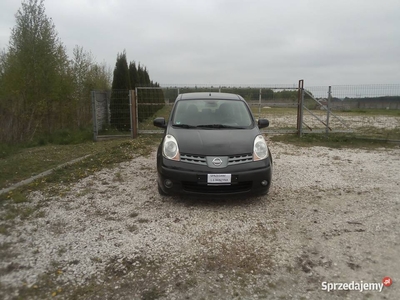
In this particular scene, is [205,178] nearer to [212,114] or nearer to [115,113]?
[212,114]

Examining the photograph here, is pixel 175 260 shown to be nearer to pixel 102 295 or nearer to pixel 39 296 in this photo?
pixel 102 295

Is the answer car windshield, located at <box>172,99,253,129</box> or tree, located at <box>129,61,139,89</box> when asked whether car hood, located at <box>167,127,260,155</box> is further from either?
tree, located at <box>129,61,139,89</box>

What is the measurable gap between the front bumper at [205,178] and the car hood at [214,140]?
0.23 metres

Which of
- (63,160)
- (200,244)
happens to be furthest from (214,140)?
(63,160)

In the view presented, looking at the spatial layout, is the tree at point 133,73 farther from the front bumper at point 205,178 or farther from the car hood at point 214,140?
the front bumper at point 205,178

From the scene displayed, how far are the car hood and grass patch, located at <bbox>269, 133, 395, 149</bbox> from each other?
575 cm

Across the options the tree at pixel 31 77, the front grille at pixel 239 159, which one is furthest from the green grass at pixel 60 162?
the tree at pixel 31 77

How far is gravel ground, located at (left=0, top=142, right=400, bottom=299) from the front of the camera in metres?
2.38

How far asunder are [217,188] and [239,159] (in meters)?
0.52

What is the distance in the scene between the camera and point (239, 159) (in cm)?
397

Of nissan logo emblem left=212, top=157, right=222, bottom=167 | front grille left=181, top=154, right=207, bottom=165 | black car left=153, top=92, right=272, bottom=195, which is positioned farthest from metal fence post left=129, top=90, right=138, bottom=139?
nissan logo emblem left=212, top=157, right=222, bottom=167

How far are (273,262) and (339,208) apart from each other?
1.88 metres

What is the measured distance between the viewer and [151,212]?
388 cm

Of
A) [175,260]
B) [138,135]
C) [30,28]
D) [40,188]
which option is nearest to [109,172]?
[40,188]
